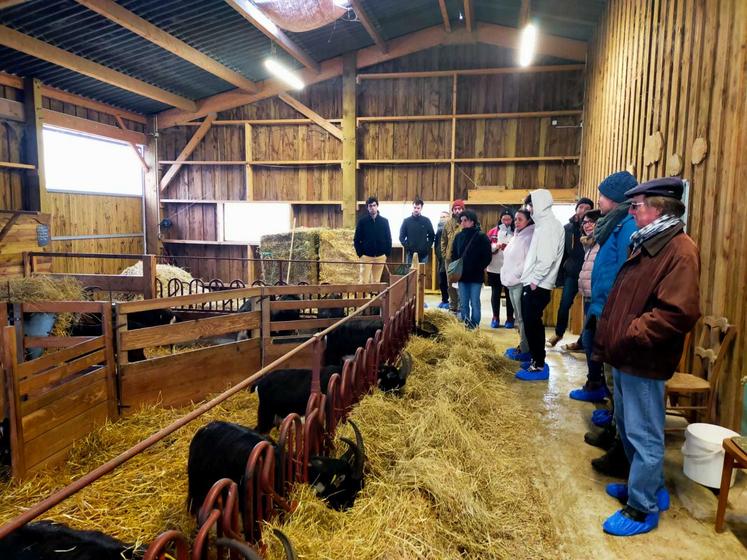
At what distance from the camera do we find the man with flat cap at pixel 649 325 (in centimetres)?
223

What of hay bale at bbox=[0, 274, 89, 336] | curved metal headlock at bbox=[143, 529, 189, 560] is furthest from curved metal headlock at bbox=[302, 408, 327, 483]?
hay bale at bbox=[0, 274, 89, 336]

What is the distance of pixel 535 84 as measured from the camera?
34.7 feet

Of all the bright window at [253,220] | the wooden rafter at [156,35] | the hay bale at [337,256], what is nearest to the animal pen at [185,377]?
the hay bale at [337,256]

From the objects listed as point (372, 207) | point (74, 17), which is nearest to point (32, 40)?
point (74, 17)

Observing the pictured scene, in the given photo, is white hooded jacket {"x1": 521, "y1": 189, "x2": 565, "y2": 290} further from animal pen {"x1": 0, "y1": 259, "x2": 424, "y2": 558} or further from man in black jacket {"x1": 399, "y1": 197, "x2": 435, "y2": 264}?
man in black jacket {"x1": 399, "y1": 197, "x2": 435, "y2": 264}

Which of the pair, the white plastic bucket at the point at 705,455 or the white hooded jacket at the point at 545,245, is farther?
the white hooded jacket at the point at 545,245

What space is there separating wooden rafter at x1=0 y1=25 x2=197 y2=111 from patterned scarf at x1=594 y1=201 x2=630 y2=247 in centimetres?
860

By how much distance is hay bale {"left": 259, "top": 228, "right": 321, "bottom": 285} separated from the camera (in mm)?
9797

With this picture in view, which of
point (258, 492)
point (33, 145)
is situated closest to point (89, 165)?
point (33, 145)

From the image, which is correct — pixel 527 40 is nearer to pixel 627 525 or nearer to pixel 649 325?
pixel 649 325

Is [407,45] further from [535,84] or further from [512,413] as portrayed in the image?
[512,413]

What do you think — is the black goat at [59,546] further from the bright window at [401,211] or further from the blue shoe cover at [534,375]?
the bright window at [401,211]

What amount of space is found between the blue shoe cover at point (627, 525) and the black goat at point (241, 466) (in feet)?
4.18

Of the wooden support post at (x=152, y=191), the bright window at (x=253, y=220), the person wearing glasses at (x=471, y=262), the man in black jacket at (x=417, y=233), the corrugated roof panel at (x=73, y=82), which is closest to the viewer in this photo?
the person wearing glasses at (x=471, y=262)
